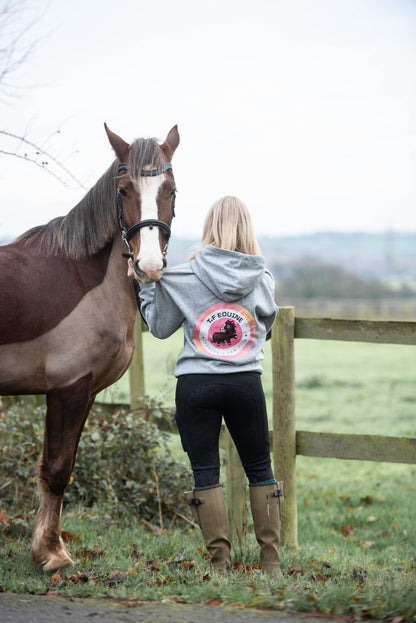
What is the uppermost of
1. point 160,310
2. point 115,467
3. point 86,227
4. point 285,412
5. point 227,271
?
point 86,227

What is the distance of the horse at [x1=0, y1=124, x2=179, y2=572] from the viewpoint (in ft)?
11.6

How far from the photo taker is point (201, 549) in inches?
165

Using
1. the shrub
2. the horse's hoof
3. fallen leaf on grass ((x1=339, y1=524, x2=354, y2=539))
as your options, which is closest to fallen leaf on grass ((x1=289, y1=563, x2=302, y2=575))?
the horse's hoof

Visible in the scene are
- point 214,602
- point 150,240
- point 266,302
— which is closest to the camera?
point 214,602

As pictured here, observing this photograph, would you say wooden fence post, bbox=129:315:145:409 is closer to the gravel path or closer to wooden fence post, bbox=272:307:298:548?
wooden fence post, bbox=272:307:298:548

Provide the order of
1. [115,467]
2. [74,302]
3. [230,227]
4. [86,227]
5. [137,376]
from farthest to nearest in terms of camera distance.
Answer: [137,376] → [115,467] → [86,227] → [74,302] → [230,227]

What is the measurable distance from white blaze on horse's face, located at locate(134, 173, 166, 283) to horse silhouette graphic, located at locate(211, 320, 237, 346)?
0.43 m

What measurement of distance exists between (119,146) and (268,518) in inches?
85.5

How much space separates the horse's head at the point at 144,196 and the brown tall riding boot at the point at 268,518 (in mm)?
1298

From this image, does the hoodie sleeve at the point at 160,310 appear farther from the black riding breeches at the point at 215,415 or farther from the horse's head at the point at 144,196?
the black riding breeches at the point at 215,415

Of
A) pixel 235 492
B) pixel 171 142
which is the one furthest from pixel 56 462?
pixel 171 142

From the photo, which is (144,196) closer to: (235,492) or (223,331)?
(223,331)

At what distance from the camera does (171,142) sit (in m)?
3.74

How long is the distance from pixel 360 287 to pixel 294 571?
66791 mm
